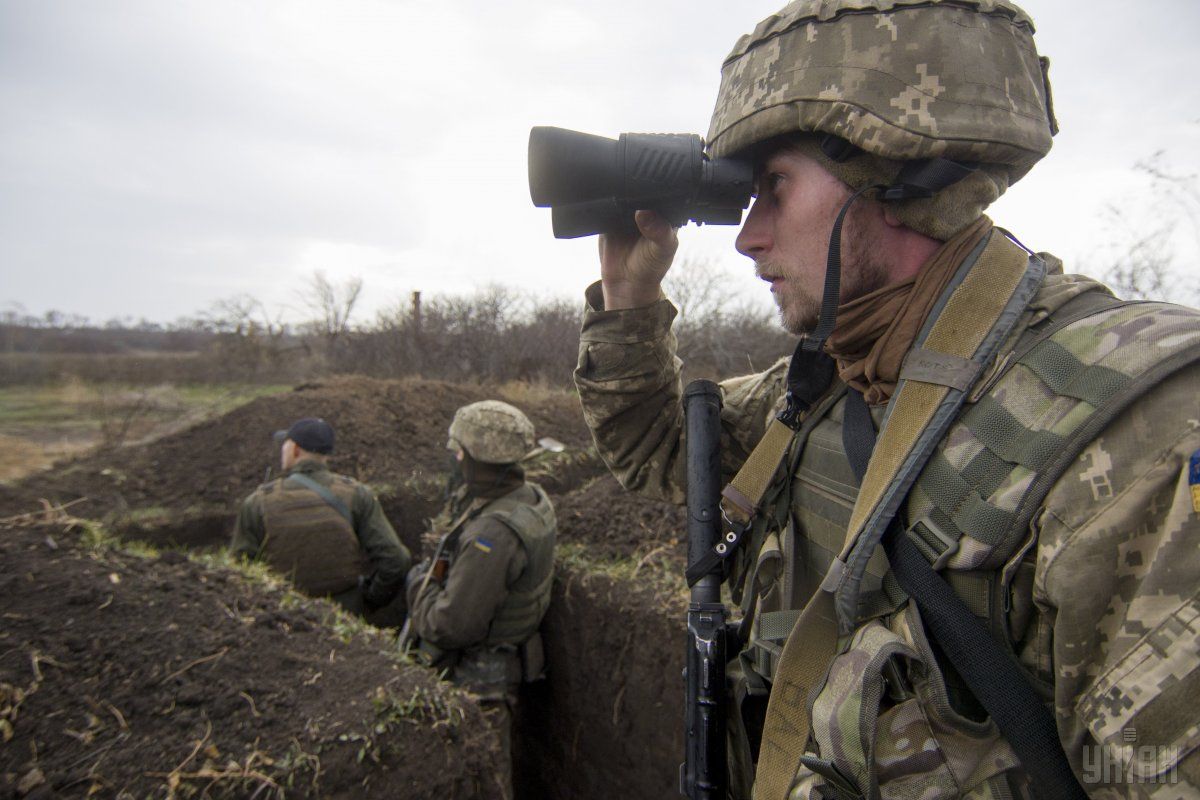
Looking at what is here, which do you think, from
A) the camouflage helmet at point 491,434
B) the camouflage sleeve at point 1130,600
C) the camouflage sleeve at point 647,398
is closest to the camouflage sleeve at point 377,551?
the camouflage helmet at point 491,434

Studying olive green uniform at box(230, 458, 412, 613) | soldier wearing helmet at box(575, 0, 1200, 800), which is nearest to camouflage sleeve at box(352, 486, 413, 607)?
olive green uniform at box(230, 458, 412, 613)

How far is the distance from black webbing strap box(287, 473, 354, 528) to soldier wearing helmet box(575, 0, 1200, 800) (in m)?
3.92

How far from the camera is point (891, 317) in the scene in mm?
1231

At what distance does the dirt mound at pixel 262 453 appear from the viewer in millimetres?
7695

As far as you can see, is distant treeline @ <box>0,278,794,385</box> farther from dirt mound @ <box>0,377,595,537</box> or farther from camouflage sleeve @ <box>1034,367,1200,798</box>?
camouflage sleeve @ <box>1034,367,1200,798</box>

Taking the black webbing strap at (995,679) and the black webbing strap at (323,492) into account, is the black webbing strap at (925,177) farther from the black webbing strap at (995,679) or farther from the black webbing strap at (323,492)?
the black webbing strap at (323,492)

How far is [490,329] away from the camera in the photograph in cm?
1598

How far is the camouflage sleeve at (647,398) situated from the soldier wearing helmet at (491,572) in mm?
1834

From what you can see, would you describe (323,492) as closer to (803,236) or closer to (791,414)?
(791,414)

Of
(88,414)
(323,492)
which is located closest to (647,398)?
(323,492)

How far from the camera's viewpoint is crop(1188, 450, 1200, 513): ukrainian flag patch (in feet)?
2.49

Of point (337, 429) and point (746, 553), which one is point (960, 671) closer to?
point (746, 553)

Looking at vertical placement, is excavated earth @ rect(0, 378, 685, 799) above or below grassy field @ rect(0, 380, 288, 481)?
above

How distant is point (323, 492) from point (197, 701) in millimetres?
2711
